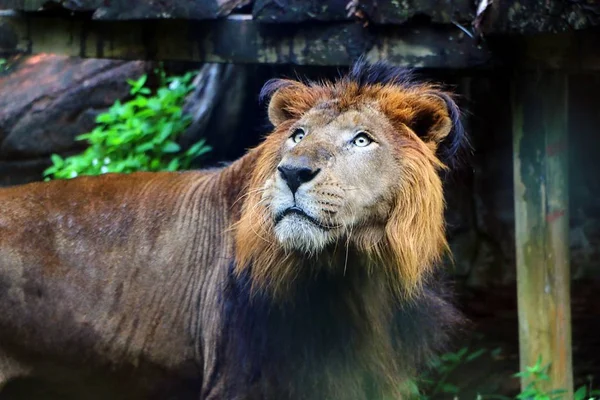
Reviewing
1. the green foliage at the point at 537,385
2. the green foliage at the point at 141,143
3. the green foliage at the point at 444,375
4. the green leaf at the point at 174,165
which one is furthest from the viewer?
the green foliage at the point at 141,143

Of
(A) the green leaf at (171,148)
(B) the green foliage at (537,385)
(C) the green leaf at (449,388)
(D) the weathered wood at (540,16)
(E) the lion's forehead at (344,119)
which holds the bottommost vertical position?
(C) the green leaf at (449,388)

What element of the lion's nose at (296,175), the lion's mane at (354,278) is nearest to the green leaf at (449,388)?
the lion's mane at (354,278)

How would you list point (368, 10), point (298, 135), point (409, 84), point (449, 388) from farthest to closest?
point (449, 388) → point (368, 10) → point (409, 84) → point (298, 135)

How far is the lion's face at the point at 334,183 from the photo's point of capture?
3922 mm

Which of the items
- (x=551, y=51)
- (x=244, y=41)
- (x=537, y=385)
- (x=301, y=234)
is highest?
(x=244, y=41)

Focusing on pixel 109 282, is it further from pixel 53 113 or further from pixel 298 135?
pixel 53 113

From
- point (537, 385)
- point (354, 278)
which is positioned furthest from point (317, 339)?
point (537, 385)

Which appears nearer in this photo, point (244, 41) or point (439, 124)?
point (439, 124)

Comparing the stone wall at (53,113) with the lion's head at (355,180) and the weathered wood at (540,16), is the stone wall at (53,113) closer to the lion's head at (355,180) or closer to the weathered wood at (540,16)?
the lion's head at (355,180)

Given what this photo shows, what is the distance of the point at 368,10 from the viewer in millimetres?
5062

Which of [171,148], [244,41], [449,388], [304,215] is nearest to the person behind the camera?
[304,215]

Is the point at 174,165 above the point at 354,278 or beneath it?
above

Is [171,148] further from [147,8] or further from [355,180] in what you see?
[355,180]

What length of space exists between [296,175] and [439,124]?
32.4 inches
